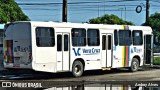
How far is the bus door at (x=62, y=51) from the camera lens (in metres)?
18.2

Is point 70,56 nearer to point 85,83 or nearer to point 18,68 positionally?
point 18,68

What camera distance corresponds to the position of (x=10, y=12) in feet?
119

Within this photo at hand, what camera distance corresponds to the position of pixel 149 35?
2441 centimetres

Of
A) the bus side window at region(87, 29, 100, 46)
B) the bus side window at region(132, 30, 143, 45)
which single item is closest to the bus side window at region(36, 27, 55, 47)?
the bus side window at region(87, 29, 100, 46)

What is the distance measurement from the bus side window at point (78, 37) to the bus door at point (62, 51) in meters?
0.48

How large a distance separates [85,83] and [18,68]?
1290 cm

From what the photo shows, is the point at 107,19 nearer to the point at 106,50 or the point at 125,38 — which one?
the point at 125,38

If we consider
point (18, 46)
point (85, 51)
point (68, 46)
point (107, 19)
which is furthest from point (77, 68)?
point (107, 19)

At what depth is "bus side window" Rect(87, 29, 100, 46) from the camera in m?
19.8

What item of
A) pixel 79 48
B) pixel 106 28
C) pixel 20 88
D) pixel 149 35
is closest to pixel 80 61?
pixel 79 48

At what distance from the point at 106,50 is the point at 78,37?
7.63 feet

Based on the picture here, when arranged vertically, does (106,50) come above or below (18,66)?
above

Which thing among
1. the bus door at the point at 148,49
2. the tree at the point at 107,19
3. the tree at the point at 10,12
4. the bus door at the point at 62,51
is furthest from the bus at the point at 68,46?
the tree at the point at 107,19

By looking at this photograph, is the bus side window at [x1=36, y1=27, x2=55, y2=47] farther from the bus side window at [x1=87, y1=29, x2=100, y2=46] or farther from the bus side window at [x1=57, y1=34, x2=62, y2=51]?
the bus side window at [x1=87, y1=29, x2=100, y2=46]
